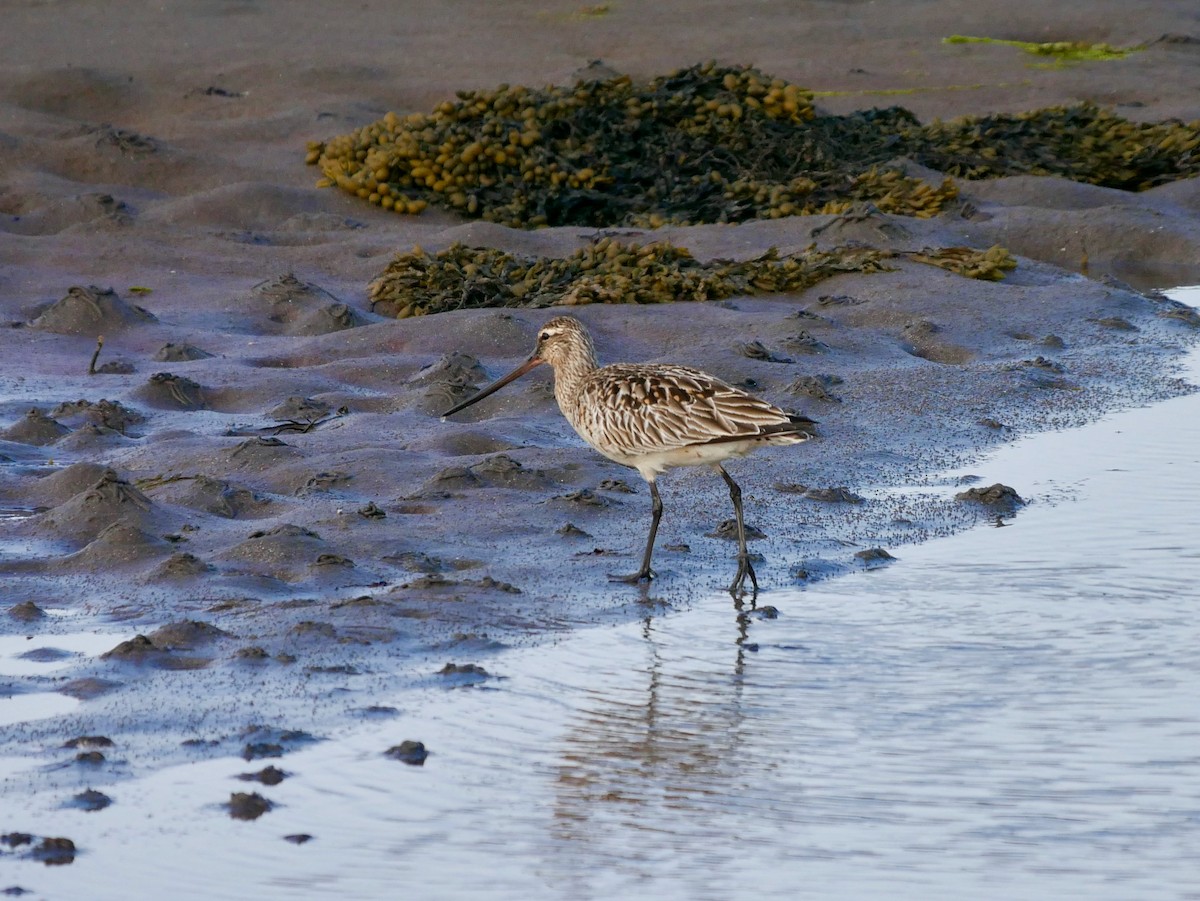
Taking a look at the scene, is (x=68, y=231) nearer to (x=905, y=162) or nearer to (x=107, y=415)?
(x=107, y=415)

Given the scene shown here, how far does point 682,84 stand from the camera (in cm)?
1502

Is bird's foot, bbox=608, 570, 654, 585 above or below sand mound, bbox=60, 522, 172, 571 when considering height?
below

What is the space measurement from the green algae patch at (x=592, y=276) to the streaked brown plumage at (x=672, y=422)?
151 inches

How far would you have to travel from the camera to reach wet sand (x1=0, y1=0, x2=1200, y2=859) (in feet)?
20.3

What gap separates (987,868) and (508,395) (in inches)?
219

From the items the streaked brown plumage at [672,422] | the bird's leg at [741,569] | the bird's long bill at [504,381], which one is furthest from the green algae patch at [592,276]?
the bird's leg at [741,569]

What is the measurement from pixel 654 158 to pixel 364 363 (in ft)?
16.2

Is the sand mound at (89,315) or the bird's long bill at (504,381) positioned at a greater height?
the bird's long bill at (504,381)

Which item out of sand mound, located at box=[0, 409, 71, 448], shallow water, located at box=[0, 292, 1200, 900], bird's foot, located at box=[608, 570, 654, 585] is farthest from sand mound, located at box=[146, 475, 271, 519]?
shallow water, located at box=[0, 292, 1200, 900]

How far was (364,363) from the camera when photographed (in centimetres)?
1008

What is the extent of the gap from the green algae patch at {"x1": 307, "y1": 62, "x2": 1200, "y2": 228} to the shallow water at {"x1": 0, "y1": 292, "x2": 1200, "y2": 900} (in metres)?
7.29

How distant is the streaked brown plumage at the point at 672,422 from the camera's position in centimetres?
683

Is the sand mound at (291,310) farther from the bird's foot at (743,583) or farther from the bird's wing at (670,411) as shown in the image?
the bird's foot at (743,583)

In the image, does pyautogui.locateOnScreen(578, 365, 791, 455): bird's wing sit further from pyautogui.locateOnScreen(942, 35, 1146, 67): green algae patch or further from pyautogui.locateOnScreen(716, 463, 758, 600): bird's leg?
pyautogui.locateOnScreen(942, 35, 1146, 67): green algae patch
